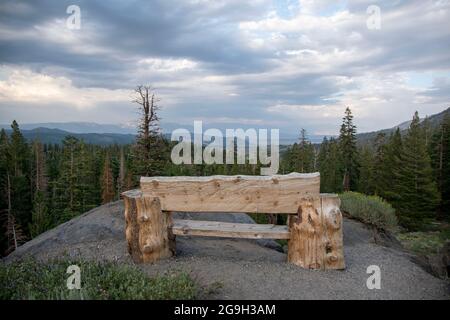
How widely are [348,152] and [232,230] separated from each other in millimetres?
34486

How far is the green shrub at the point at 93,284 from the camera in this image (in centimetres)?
484

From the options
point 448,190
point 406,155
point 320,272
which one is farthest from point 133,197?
point 448,190

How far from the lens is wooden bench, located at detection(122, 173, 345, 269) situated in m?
6.76

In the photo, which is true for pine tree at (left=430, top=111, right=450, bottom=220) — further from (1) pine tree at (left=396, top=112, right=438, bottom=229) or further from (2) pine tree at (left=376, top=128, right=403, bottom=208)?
(1) pine tree at (left=396, top=112, right=438, bottom=229)

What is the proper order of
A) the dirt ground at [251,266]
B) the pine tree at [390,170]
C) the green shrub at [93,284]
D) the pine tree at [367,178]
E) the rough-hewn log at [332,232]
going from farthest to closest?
the pine tree at [367,178]
the pine tree at [390,170]
the rough-hewn log at [332,232]
the dirt ground at [251,266]
the green shrub at [93,284]

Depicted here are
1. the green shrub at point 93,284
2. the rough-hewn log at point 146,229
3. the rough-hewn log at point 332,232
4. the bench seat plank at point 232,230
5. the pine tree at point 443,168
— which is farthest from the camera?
the pine tree at point 443,168

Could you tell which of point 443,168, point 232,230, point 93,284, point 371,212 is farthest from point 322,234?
point 443,168

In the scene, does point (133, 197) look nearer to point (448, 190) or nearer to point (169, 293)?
point (169, 293)

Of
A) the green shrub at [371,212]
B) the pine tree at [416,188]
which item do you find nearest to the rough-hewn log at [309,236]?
the green shrub at [371,212]

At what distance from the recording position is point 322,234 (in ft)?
22.1

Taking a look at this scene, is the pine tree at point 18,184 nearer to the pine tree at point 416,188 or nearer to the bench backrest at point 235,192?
the bench backrest at point 235,192

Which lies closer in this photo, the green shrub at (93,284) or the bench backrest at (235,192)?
the green shrub at (93,284)

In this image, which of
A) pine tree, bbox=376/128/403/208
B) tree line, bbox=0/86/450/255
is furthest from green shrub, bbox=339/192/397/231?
pine tree, bbox=376/128/403/208

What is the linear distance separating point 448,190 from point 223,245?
127ft
